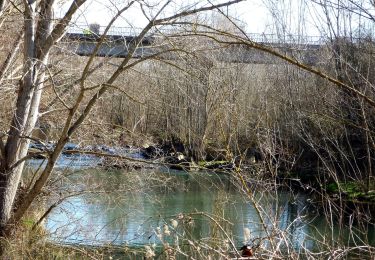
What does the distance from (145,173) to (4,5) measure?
147 inches

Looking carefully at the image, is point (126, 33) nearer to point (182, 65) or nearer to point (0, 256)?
point (182, 65)

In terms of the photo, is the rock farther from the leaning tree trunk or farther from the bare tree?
the leaning tree trunk

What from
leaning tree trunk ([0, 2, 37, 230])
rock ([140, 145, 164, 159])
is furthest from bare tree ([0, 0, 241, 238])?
rock ([140, 145, 164, 159])

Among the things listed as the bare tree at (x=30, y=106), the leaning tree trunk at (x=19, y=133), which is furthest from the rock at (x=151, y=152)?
the leaning tree trunk at (x=19, y=133)

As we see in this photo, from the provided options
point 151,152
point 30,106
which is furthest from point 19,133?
point 151,152

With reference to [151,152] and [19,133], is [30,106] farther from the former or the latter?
[151,152]

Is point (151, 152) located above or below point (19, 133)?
below

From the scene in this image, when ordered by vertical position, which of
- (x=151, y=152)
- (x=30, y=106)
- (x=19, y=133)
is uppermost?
(x=30, y=106)

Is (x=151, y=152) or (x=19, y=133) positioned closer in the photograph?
(x=19, y=133)

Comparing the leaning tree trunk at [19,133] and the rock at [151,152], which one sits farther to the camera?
the rock at [151,152]

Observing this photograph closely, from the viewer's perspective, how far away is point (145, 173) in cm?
1204

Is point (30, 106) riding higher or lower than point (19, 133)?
higher

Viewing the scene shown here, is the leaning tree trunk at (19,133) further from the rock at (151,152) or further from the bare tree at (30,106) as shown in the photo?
the rock at (151,152)

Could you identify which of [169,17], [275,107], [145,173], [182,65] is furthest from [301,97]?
[169,17]
